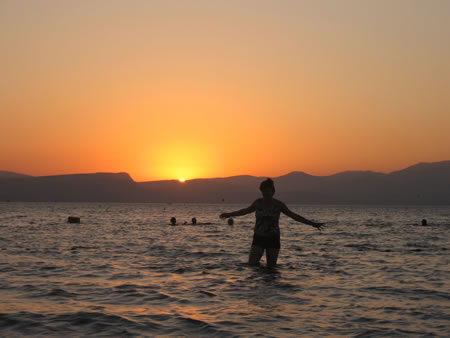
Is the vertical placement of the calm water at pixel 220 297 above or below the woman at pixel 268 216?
below

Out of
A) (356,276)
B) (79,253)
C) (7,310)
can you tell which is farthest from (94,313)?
(79,253)

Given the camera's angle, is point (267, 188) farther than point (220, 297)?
Yes

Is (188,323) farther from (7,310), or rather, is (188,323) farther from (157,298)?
(7,310)

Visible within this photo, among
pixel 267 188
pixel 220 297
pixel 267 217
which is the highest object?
pixel 267 188

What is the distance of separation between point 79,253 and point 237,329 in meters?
14.9

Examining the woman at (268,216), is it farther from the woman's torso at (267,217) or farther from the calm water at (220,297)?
the calm water at (220,297)

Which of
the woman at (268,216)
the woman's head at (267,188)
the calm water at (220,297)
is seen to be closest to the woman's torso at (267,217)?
the woman at (268,216)

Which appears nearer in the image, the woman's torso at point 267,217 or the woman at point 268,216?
the woman at point 268,216

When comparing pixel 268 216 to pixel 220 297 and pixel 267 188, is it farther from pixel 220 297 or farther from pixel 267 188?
pixel 220 297

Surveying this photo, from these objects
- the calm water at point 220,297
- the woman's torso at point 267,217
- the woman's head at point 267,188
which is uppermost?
the woman's head at point 267,188

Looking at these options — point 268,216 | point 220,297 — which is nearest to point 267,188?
point 268,216

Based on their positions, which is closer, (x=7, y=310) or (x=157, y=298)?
(x=7, y=310)

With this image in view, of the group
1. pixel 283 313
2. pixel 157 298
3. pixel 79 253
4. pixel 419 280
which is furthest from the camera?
pixel 79 253

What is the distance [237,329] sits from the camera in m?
8.57
